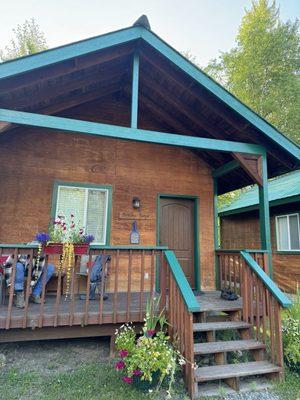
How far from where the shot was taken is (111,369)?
3381mm

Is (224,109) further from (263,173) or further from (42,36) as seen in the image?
(42,36)

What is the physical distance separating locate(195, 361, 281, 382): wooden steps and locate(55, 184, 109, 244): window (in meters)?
3.06

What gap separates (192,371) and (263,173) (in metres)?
3.36

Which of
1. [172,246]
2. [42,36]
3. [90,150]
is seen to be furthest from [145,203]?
[42,36]

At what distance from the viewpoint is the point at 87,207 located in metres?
5.56

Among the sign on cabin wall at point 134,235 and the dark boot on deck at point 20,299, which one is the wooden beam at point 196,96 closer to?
the sign on cabin wall at point 134,235

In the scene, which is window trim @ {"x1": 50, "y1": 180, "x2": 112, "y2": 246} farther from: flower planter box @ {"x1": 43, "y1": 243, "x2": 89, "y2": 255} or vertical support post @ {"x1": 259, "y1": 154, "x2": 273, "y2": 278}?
vertical support post @ {"x1": 259, "y1": 154, "x2": 273, "y2": 278}

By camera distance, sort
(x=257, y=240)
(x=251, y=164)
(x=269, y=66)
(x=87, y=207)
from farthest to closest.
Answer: (x=269, y=66) → (x=257, y=240) → (x=87, y=207) → (x=251, y=164)

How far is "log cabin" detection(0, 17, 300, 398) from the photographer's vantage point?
3.51m

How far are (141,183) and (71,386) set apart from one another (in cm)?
390

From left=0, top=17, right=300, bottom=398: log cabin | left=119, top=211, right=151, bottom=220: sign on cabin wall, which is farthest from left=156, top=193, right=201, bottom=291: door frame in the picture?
left=119, top=211, right=151, bottom=220: sign on cabin wall

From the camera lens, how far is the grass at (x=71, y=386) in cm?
284

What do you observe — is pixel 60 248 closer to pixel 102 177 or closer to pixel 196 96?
pixel 102 177

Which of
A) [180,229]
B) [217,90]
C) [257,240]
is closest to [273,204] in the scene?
[257,240]
